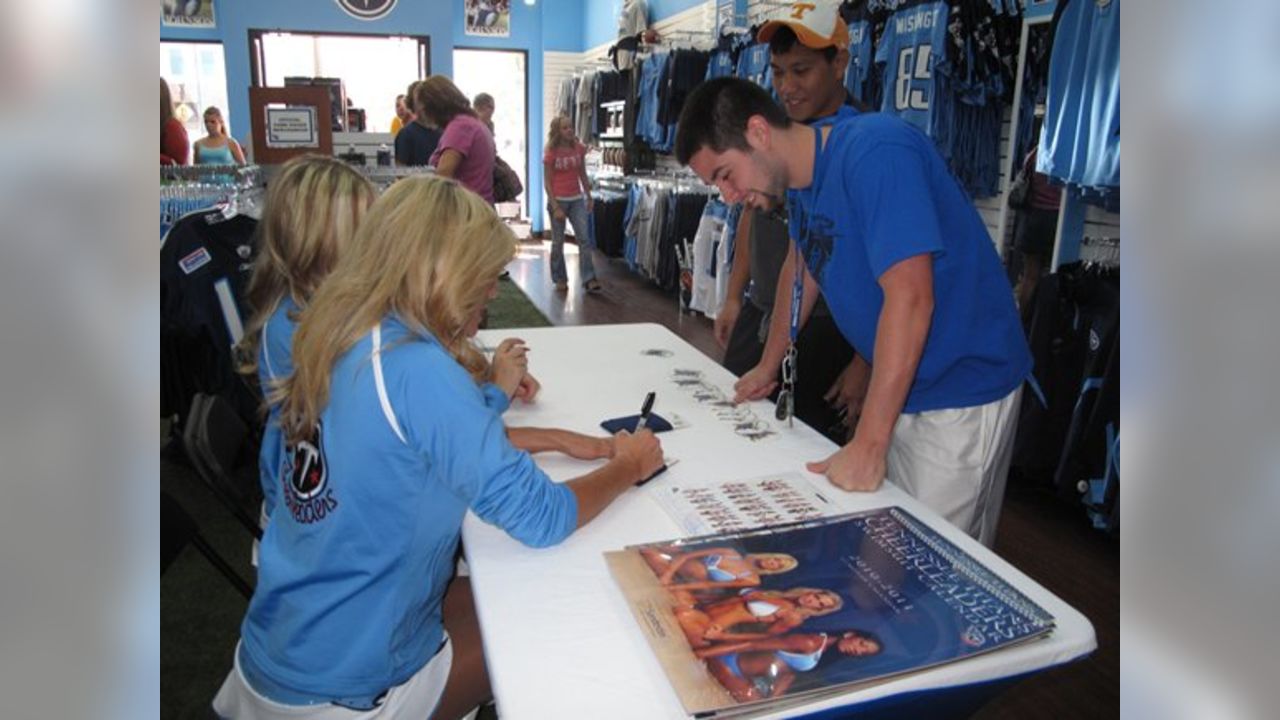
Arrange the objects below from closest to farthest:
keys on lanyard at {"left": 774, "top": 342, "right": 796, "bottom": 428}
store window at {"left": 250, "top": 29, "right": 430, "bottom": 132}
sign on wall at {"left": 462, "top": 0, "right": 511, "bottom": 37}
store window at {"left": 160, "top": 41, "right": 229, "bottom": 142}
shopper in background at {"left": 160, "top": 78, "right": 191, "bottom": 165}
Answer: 1. shopper in background at {"left": 160, "top": 78, "right": 191, "bottom": 165}
2. keys on lanyard at {"left": 774, "top": 342, "right": 796, "bottom": 428}
3. store window at {"left": 160, "top": 41, "right": 229, "bottom": 142}
4. store window at {"left": 250, "top": 29, "right": 430, "bottom": 132}
5. sign on wall at {"left": 462, "top": 0, "right": 511, "bottom": 37}

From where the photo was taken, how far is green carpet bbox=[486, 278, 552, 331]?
6.01 m

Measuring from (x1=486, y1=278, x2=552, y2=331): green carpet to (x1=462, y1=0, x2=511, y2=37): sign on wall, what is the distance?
16.2 ft

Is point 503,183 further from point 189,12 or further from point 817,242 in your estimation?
point 189,12

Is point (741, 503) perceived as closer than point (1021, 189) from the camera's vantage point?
Yes

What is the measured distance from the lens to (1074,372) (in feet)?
10.2

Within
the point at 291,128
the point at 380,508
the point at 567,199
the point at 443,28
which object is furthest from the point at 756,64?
the point at 443,28

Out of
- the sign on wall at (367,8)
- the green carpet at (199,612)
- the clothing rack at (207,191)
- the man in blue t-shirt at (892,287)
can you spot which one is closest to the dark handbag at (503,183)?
the clothing rack at (207,191)

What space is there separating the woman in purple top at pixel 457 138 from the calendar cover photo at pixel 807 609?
12.0ft

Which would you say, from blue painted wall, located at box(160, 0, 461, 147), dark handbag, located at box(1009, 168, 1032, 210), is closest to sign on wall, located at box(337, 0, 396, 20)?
blue painted wall, located at box(160, 0, 461, 147)

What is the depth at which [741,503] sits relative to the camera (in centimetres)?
129

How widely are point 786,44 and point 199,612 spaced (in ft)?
7.50

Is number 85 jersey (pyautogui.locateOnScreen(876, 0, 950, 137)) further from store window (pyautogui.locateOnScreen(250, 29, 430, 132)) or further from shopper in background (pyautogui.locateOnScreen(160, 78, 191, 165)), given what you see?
store window (pyautogui.locateOnScreen(250, 29, 430, 132))

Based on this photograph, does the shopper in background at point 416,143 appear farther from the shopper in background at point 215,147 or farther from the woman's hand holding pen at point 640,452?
the woman's hand holding pen at point 640,452
